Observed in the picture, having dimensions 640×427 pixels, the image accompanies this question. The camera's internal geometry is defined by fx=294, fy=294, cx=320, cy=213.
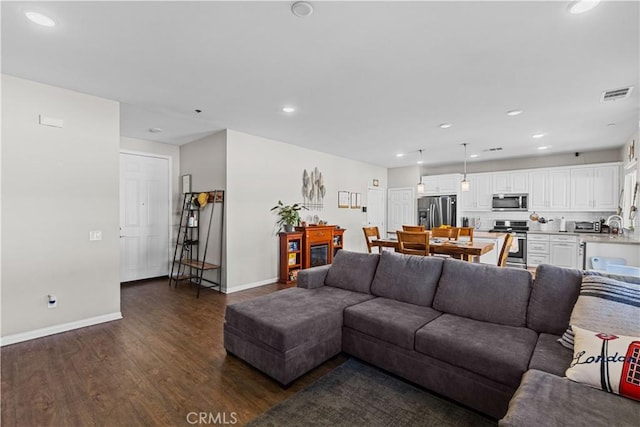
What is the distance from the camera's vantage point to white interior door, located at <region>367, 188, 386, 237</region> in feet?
26.7

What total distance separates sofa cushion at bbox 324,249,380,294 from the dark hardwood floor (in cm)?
78

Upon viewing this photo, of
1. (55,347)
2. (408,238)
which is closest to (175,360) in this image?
(55,347)

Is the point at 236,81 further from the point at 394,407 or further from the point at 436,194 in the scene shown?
the point at 436,194

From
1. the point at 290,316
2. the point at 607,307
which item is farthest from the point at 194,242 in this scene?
the point at 607,307

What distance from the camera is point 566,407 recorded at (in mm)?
1299

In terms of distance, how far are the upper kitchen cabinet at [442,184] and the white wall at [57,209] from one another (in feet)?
23.0

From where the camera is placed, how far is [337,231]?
6484 millimetres

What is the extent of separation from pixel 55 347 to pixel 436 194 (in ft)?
25.5

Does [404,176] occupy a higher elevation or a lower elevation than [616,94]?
lower

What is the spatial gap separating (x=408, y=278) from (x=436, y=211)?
5.40 m

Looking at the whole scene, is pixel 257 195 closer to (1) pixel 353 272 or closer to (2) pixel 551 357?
(1) pixel 353 272

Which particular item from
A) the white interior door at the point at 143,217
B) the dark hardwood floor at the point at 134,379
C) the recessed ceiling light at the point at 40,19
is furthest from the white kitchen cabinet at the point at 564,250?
the recessed ceiling light at the point at 40,19

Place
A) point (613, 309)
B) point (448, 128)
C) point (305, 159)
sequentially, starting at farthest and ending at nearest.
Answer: point (305, 159) → point (448, 128) → point (613, 309)

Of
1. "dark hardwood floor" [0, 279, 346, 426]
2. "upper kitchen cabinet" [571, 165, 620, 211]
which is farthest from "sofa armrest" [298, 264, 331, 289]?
"upper kitchen cabinet" [571, 165, 620, 211]
